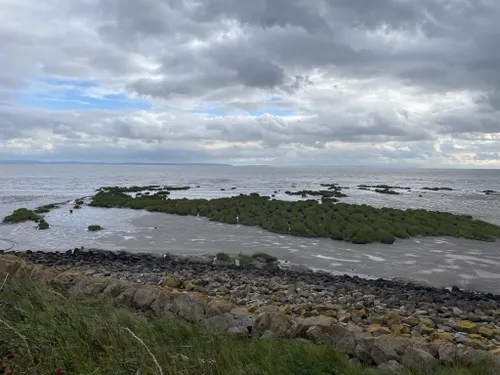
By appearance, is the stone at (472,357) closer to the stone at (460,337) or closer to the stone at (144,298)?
the stone at (460,337)

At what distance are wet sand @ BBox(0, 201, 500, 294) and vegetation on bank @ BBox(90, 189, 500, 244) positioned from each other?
92cm

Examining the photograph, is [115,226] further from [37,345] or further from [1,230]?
[37,345]

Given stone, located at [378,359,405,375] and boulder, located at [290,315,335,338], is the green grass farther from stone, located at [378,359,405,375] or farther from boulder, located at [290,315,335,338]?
boulder, located at [290,315,335,338]

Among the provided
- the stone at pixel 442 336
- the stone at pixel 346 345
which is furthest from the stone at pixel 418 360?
the stone at pixel 442 336

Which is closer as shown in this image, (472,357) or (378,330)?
(472,357)

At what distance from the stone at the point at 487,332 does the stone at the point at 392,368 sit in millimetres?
3711

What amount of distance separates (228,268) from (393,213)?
804 inches

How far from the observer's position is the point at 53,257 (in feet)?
55.8

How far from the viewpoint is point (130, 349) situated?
15.0 feet

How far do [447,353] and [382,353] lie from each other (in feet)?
3.00

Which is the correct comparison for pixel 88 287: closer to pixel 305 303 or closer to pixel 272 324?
pixel 272 324

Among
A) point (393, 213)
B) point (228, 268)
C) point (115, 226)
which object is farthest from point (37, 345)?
point (393, 213)

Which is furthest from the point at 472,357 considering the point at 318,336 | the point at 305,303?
the point at 305,303

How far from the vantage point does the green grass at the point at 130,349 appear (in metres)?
4.38
